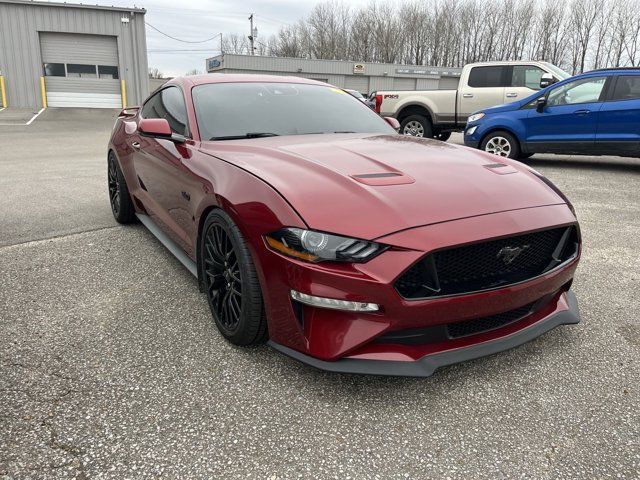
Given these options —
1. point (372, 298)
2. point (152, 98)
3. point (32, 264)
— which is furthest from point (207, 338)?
point (152, 98)

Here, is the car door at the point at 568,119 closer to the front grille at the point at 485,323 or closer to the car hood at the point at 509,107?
the car hood at the point at 509,107

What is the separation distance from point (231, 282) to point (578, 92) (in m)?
7.76

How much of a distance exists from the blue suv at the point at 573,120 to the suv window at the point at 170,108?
632 centimetres

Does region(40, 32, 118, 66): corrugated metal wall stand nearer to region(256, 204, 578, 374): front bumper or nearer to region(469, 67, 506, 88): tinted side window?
region(469, 67, 506, 88): tinted side window

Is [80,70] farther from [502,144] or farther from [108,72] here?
[502,144]

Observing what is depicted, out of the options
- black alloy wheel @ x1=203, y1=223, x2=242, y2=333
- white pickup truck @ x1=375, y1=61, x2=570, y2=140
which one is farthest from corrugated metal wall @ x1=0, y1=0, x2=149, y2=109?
black alloy wheel @ x1=203, y1=223, x2=242, y2=333

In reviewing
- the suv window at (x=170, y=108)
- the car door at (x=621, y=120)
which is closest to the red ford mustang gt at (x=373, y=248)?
the suv window at (x=170, y=108)

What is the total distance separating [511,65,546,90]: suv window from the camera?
36.7ft

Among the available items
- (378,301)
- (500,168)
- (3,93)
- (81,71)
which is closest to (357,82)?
(81,71)

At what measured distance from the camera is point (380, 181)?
93.7 inches

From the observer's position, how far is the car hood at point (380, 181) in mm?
2125

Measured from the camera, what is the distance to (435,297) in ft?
6.70

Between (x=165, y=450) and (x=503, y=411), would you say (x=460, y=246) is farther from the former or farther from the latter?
(x=165, y=450)

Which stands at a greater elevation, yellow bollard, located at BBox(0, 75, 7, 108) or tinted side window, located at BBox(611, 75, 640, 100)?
tinted side window, located at BBox(611, 75, 640, 100)
